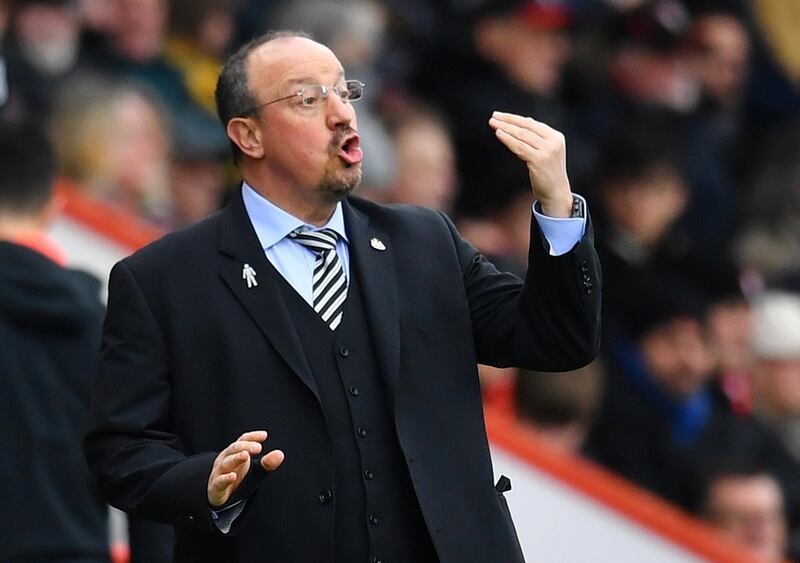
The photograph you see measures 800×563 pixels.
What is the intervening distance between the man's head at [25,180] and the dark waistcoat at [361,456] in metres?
1.68

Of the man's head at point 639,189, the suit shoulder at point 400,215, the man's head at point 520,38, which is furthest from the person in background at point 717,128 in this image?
the suit shoulder at point 400,215

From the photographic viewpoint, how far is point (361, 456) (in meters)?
4.04

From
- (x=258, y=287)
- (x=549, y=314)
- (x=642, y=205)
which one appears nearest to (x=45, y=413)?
(x=258, y=287)

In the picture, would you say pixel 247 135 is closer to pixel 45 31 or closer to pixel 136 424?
pixel 136 424

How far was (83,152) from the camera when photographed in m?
7.52

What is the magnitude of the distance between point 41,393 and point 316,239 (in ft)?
4.72

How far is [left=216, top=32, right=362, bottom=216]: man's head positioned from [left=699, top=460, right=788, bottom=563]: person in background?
15.0 feet

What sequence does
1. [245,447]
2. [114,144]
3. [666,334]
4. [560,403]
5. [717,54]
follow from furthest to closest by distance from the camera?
[717,54]
[666,334]
[560,403]
[114,144]
[245,447]

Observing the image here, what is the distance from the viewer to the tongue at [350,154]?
13.5ft

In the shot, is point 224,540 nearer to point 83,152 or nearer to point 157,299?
point 157,299

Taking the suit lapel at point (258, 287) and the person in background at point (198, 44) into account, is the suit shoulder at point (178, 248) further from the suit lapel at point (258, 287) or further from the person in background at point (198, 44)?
the person in background at point (198, 44)

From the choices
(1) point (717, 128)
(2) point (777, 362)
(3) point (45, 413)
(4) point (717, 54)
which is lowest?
(2) point (777, 362)

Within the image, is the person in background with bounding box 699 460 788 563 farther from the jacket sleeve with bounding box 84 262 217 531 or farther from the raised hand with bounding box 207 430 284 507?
the raised hand with bounding box 207 430 284 507

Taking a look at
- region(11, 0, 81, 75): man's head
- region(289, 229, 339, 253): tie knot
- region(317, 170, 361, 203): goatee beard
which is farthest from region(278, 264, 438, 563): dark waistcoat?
region(11, 0, 81, 75): man's head
